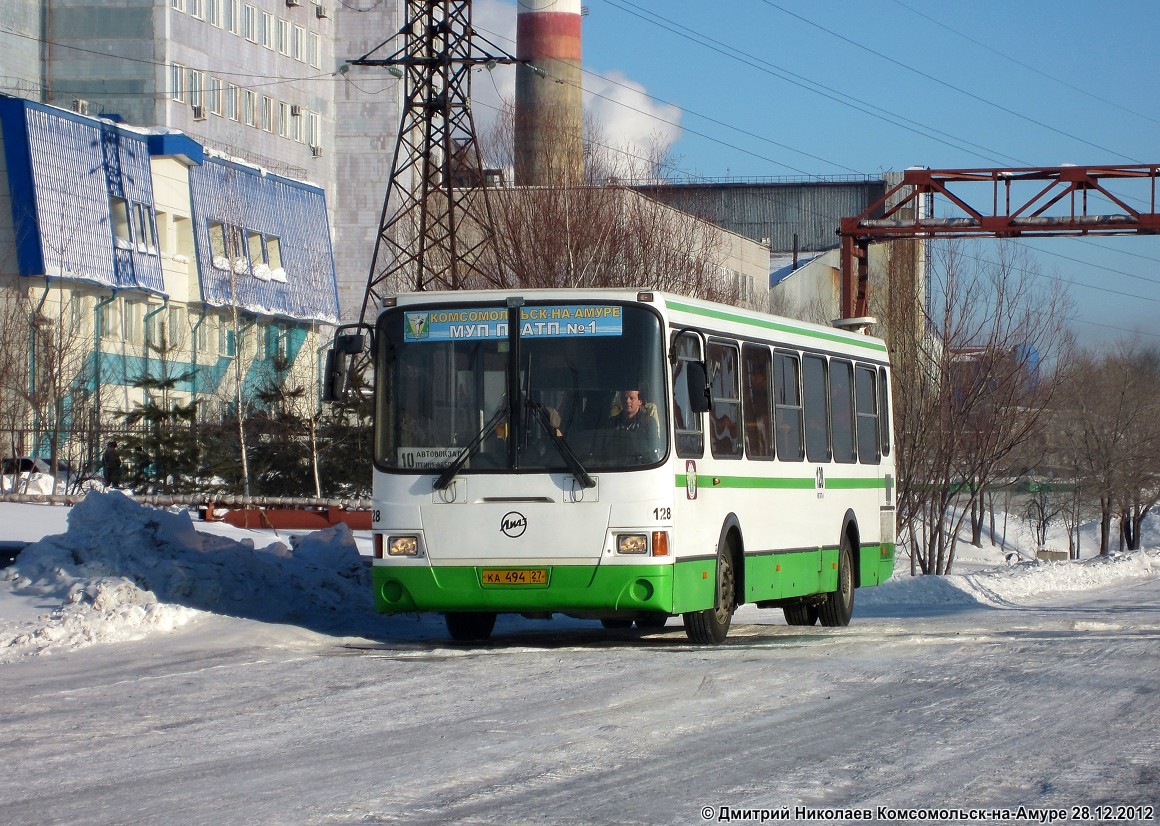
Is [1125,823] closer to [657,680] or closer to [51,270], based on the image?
[657,680]

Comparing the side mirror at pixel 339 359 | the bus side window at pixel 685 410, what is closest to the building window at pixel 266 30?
the side mirror at pixel 339 359

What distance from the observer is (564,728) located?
930cm

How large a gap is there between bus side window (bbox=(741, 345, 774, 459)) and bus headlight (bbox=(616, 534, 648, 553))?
7.79ft

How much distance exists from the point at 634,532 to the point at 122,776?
6.03 meters

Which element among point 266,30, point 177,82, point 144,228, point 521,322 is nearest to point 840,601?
point 521,322

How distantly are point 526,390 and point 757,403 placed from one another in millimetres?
2921

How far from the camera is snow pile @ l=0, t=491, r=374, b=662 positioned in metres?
15.0

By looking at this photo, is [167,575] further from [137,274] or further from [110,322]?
[137,274]

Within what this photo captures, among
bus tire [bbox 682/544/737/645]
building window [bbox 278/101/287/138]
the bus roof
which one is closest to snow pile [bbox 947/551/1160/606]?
the bus roof

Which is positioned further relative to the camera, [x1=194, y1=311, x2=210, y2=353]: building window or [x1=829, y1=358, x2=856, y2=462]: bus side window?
[x1=194, y1=311, x2=210, y2=353]: building window

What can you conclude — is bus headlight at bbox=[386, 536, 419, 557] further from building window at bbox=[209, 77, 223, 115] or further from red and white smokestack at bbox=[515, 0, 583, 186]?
building window at bbox=[209, 77, 223, 115]

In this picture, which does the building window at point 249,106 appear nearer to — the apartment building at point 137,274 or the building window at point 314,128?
the building window at point 314,128

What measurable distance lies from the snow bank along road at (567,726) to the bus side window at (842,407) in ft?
Answer: 9.88

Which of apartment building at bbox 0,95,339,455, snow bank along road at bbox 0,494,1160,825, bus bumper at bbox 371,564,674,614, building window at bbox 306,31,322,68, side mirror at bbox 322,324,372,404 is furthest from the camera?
building window at bbox 306,31,322,68
